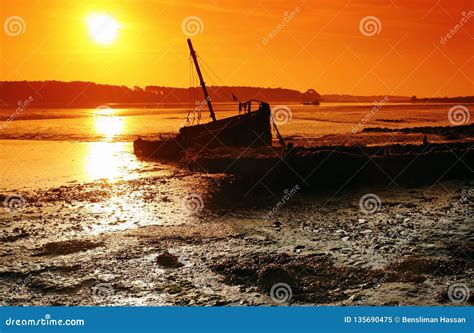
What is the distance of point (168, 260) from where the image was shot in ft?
27.5

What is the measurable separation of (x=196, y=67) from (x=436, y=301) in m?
21.9

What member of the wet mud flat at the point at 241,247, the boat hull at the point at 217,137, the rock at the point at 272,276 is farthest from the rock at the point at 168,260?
the boat hull at the point at 217,137

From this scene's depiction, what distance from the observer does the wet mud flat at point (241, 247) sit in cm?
698

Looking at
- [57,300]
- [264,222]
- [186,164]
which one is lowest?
[57,300]

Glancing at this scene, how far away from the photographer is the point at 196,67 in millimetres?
26219

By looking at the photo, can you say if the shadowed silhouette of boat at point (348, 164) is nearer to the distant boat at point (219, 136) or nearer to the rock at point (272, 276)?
the distant boat at point (219, 136)

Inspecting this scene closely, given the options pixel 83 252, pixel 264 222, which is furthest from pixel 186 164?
pixel 83 252

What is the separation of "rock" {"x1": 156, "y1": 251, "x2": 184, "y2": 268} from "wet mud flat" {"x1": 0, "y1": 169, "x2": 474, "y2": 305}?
0.06 feet

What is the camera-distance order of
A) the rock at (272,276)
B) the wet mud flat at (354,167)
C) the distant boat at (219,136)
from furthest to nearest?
the distant boat at (219,136) → the wet mud flat at (354,167) → the rock at (272,276)

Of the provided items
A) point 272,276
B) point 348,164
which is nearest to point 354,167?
point 348,164

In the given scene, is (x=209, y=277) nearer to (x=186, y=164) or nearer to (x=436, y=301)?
(x=436, y=301)

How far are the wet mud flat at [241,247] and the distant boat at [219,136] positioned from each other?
9.32m

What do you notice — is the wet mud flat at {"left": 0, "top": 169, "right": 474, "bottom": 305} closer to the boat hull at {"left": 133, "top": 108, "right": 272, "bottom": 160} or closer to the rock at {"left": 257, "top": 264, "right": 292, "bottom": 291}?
the rock at {"left": 257, "top": 264, "right": 292, "bottom": 291}

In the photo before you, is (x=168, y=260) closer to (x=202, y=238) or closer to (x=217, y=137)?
(x=202, y=238)
